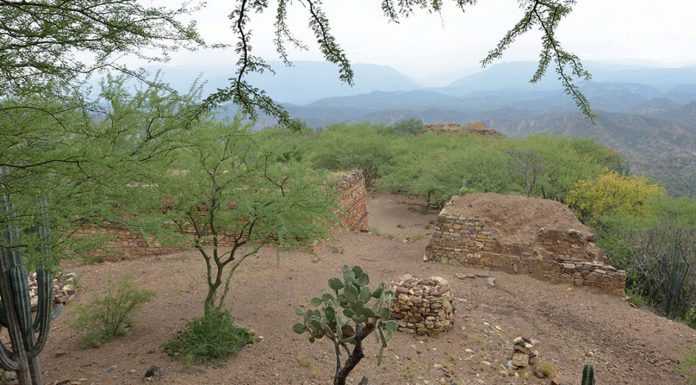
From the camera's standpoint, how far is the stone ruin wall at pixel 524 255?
Result: 10633mm

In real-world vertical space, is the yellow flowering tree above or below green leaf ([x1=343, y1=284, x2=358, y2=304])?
below

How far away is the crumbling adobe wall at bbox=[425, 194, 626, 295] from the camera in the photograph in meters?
→ 10.8

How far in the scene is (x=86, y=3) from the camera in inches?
123

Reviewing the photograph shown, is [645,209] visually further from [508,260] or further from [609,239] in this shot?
[508,260]

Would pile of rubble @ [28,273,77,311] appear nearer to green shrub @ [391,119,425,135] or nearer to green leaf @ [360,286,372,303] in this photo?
green leaf @ [360,286,372,303]

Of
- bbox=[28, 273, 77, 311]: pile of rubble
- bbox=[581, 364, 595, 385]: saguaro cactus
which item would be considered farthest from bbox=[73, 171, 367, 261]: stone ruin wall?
bbox=[581, 364, 595, 385]: saguaro cactus

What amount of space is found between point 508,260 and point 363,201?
6810mm

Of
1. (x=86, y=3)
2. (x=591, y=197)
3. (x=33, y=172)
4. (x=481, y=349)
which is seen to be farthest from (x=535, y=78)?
(x=591, y=197)

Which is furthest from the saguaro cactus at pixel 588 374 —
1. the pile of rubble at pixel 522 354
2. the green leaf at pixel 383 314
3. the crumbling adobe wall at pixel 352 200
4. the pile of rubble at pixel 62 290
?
the crumbling adobe wall at pixel 352 200

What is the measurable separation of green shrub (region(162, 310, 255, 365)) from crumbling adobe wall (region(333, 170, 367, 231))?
7.78 m

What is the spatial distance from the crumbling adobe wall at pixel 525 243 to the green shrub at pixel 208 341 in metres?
6.98

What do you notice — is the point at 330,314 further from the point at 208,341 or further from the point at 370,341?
the point at 370,341

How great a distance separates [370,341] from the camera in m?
7.38

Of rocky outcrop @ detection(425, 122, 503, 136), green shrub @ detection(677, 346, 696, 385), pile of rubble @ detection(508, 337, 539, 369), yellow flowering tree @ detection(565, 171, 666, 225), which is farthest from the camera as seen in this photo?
rocky outcrop @ detection(425, 122, 503, 136)
